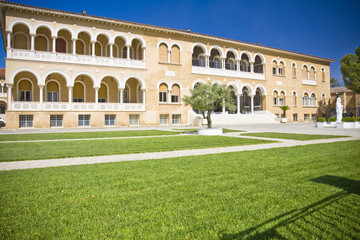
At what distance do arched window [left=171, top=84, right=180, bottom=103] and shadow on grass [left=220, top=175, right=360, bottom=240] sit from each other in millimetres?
27931

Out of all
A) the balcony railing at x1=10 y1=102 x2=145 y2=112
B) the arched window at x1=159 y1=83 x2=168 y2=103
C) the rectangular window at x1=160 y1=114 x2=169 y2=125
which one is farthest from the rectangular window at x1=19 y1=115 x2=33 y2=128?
the arched window at x1=159 y1=83 x2=168 y2=103

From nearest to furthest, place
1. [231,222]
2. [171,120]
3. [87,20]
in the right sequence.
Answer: [231,222]
[87,20]
[171,120]

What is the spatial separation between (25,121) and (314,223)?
26.2 m

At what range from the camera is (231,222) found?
2.78 meters

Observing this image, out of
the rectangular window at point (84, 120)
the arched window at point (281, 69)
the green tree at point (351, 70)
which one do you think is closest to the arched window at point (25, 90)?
the rectangular window at point (84, 120)

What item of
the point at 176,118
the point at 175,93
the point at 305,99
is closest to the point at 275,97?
the point at 305,99

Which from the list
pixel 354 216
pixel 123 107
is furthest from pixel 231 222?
pixel 123 107

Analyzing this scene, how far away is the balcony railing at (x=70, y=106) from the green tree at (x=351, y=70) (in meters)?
38.0

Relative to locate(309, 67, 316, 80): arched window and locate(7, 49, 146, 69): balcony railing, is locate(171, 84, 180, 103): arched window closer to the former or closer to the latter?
locate(7, 49, 146, 69): balcony railing

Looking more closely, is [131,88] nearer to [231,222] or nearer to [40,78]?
[40,78]

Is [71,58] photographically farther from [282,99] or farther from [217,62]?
[282,99]

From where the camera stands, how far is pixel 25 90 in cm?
2561

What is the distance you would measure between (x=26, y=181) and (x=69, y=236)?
287cm

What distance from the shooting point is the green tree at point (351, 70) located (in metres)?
40.5
